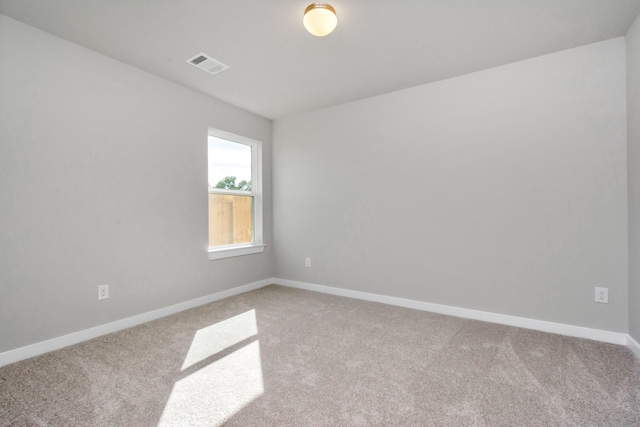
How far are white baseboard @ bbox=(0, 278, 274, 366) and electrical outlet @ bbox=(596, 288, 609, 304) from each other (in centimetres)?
352

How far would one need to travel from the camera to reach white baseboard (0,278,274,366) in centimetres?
209

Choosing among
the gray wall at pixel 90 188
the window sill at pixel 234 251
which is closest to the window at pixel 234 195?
the window sill at pixel 234 251

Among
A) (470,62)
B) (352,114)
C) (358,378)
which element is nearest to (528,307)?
(358,378)

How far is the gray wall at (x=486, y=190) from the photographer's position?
2404 mm

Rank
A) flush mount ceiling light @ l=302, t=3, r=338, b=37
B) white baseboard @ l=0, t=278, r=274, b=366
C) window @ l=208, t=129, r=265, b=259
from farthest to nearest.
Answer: window @ l=208, t=129, r=265, b=259
white baseboard @ l=0, t=278, r=274, b=366
flush mount ceiling light @ l=302, t=3, r=338, b=37

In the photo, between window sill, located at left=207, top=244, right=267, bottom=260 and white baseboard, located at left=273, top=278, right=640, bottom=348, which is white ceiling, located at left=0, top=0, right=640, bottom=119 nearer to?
window sill, located at left=207, top=244, right=267, bottom=260

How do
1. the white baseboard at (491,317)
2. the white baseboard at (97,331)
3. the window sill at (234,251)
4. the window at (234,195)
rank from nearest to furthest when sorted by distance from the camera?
the white baseboard at (97,331)
the white baseboard at (491,317)
the window sill at (234,251)
the window at (234,195)

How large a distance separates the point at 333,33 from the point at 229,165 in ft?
6.92

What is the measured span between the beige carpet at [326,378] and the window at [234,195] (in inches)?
47.3

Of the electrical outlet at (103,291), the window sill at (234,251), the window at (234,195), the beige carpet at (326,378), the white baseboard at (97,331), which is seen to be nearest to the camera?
the beige carpet at (326,378)

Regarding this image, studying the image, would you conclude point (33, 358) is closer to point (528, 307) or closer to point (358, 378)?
point (358, 378)

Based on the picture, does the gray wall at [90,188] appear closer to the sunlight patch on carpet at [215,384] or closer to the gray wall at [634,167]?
the sunlight patch on carpet at [215,384]

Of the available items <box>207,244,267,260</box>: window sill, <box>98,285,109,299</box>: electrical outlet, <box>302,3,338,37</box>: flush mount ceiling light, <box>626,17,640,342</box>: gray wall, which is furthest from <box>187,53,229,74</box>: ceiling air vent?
<box>626,17,640,342</box>: gray wall

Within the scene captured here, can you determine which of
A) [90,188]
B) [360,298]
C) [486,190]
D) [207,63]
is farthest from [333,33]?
[360,298]
